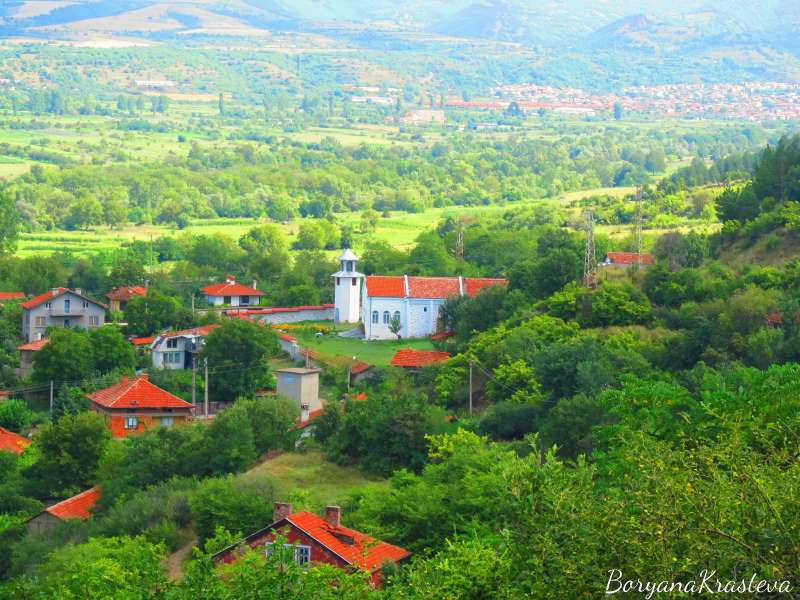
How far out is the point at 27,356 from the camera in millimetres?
46250

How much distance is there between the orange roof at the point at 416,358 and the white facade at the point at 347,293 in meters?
8.81

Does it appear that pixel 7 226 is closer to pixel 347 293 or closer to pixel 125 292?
pixel 125 292

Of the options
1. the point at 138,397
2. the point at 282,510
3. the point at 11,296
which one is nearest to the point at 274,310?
the point at 11,296

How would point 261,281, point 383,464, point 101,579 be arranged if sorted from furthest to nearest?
point 261,281 → point 383,464 → point 101,579

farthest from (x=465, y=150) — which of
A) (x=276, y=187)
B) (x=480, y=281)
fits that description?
(x=480, y=281)

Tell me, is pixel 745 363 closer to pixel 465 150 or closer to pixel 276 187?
pixel 276 187

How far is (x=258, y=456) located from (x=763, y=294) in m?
11.5

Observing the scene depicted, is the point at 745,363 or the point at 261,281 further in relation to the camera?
the point at 261,281

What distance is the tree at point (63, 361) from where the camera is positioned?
140ft

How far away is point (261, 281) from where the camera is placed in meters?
61.3

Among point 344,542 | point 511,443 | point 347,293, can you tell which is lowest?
point 347,293

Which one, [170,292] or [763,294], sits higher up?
[763,294]

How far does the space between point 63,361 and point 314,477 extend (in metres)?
15.0

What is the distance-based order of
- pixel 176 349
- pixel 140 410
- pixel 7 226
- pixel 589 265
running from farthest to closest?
1. pixel 7 226
2. pixel 176 349
3. pixel 589 265
4. pixel 140 410
